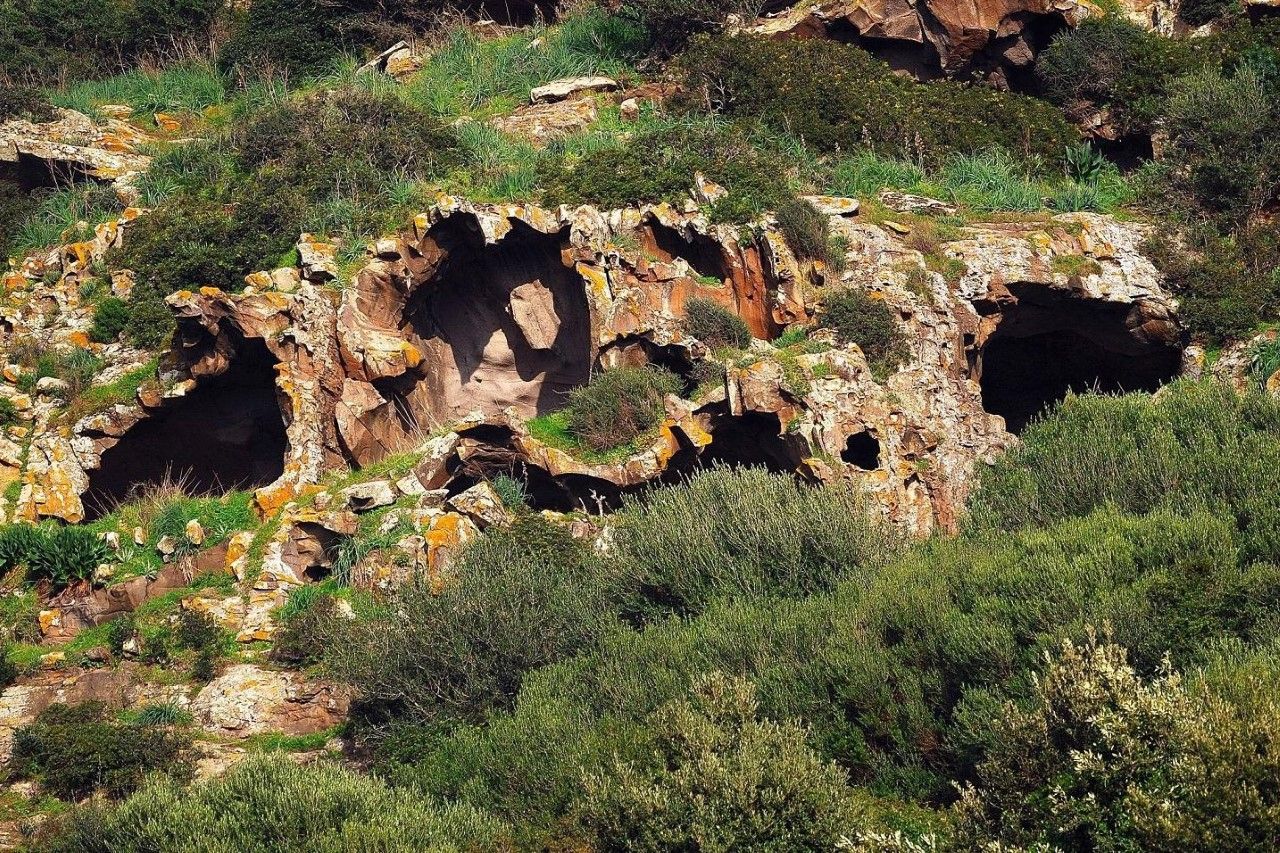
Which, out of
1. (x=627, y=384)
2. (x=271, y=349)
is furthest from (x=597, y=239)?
(x=271, y=349)

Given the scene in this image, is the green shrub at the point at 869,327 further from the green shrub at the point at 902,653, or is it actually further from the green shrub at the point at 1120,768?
the green shrub at the point at 1120,768

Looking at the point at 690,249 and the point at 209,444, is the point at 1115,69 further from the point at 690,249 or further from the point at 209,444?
the point at 209,444

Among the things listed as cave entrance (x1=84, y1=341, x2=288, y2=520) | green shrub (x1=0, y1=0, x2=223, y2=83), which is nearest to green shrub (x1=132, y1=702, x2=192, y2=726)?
cave entrance (x1=84, y1=341, x2=288, y2=520)

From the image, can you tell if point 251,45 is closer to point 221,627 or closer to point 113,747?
point 221,627

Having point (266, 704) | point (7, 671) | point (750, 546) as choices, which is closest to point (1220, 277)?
point (750, 546)

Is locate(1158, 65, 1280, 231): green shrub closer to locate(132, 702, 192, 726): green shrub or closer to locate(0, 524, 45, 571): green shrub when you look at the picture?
locate(132, 702, 192, 726): green shrub

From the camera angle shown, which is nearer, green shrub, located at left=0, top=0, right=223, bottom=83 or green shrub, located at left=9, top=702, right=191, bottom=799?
green shrub, located at left=9, top=702, right=191, bottom=799

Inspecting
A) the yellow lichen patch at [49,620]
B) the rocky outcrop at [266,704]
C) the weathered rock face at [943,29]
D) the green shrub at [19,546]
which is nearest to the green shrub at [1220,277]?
the weathered rock face at [943,29]
